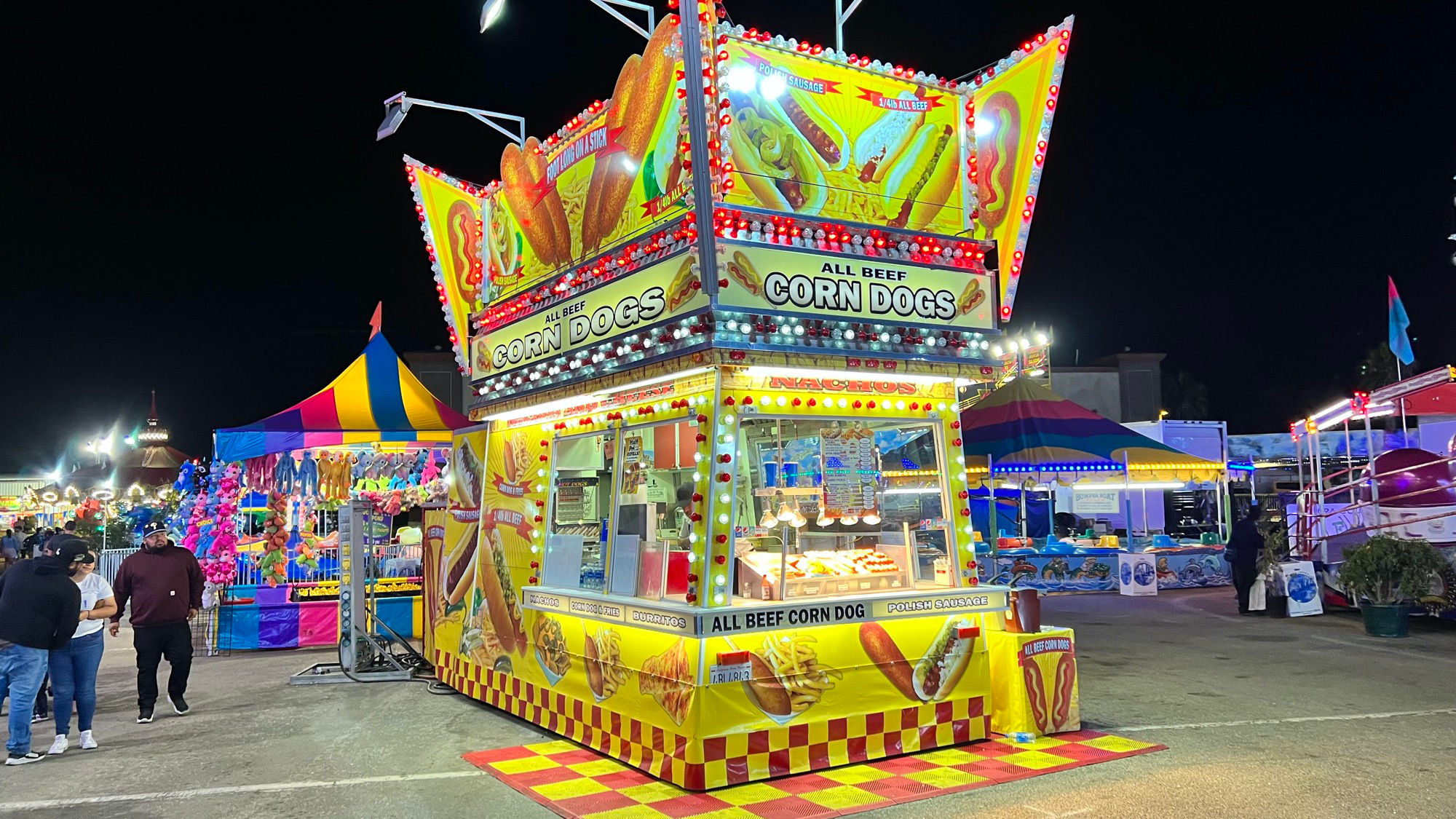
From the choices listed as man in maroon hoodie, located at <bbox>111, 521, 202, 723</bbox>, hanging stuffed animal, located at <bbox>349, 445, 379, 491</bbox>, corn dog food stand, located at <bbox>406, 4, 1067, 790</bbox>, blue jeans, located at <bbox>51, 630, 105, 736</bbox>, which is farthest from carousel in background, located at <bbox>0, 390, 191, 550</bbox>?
corn dog food stand, located at <bbox>406, 4, 1067, 790</bbox>

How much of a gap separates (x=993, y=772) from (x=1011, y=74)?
15.8 ft

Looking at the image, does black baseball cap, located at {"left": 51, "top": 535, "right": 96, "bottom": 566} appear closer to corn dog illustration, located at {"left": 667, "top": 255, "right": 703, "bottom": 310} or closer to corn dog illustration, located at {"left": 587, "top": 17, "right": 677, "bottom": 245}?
corn dog illustration, located at {"left": 587, "top": 17, "right": 677, "bottom": 245}

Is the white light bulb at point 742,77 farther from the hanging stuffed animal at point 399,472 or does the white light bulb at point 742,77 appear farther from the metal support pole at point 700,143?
the hanging stuffed animal at point 399,472

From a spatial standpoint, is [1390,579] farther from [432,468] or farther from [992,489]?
[432,468]

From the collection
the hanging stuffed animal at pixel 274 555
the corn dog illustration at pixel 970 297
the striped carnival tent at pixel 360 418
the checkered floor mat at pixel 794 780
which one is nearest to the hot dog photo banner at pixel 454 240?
the striped carnival tent at pixel 360 418

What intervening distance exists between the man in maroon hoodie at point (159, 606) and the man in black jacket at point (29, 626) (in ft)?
4.20

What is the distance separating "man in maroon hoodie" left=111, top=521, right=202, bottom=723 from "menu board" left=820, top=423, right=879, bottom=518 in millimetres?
5897

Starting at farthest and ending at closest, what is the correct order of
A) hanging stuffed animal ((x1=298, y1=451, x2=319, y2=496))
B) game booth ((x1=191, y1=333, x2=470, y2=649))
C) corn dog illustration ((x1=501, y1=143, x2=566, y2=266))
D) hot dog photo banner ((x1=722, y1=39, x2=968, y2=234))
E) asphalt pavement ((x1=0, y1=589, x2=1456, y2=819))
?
1. hanging stuffed animal ((x1=298, y1=451, x2=319, y2=496))
2. game booth ((x1=191, y1=333, x2=470, y2=649))
3. corn dog illustration ((x1=501, y1=143, x2=566, y2=266))
4. hot dog photo banner ((x1=722, y1=39, x2=968, y2=234))
5. asphalt pavement ((x1=0, y1=589, x2=1456, y2=819))

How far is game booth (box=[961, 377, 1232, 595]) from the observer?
18.4 metres

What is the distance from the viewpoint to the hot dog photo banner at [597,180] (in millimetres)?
6504

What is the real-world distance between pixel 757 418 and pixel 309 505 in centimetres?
1159

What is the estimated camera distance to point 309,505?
15938 mm

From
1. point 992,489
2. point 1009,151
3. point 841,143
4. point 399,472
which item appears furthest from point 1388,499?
point 399,472

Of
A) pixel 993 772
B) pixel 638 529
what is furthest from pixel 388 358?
pixel 993 772
